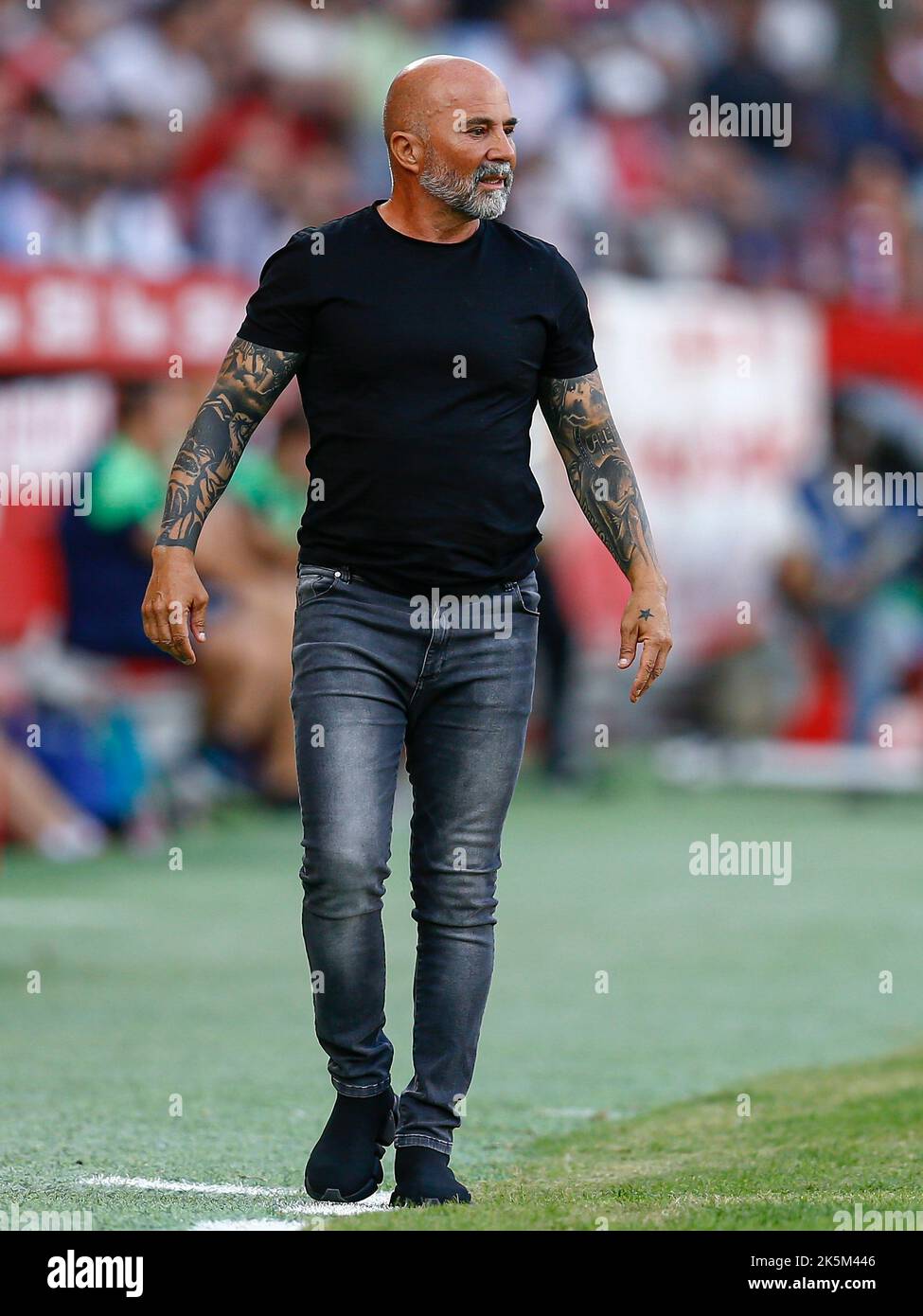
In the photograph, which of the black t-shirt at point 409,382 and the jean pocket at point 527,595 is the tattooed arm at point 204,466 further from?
the jean pocket at point 527,595

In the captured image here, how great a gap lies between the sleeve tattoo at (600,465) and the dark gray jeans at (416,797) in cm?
25

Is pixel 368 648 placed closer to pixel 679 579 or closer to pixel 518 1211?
pixel 518 1211

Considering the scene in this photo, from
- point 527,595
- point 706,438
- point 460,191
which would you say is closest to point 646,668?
point 527,595

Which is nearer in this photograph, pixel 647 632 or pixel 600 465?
pixel 647 632

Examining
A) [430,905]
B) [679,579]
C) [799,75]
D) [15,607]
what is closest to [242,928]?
[15,607]

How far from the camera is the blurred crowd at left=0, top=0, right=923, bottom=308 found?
12320 millimetres

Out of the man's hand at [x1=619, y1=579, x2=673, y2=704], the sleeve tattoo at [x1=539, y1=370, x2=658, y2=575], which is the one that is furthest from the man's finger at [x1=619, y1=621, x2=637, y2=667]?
the sleeve tattoo at [x1=539, y1=370, x2=658, y2=575]

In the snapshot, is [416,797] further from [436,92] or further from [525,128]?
[525,128]

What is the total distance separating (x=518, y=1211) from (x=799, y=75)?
16411 millimetres

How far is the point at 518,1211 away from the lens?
4.13 meters

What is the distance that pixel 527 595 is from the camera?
4.45 m

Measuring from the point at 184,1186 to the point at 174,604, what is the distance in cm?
122

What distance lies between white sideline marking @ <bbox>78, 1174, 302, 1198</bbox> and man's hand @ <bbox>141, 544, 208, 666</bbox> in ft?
3.48

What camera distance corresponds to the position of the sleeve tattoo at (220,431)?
14.2 feet
